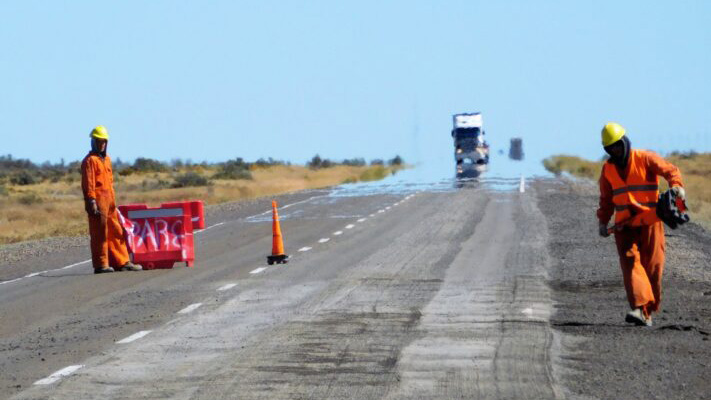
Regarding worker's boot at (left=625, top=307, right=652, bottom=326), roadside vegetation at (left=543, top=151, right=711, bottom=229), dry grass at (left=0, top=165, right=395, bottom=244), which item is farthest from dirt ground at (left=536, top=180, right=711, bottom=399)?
dry grass at (left=0, top=165, right=395, bottom=244)

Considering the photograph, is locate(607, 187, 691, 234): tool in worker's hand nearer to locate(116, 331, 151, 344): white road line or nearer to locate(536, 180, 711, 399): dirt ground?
locate(536, 180, 711, 399): dirt ground

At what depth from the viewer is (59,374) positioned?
1070cm

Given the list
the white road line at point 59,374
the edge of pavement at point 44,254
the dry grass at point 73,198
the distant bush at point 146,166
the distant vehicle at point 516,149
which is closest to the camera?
the white road line at point 59,374

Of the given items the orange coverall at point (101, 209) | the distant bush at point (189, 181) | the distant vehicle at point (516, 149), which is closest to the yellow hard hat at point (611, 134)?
the orange coverall at point (101, 209)

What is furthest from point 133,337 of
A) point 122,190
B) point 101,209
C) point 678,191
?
point 122,190

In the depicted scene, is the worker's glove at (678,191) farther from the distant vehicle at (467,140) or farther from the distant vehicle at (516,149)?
the distant vehicle at (516,149)

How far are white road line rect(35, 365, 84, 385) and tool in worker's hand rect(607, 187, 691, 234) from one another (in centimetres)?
529

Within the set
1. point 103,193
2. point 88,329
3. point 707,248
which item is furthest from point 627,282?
point 707,248

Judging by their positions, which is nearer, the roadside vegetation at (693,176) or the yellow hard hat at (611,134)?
the yellow hard hat at (611,134)

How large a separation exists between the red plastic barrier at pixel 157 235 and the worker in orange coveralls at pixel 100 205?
0.38 meters

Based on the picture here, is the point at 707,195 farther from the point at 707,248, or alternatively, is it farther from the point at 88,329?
the point at 88,329

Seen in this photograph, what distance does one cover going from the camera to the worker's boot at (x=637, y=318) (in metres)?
12.6

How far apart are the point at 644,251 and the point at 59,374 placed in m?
5.53

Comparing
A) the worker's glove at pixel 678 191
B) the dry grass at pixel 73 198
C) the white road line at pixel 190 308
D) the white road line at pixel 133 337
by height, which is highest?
the worker's glove at pixel 678 191
